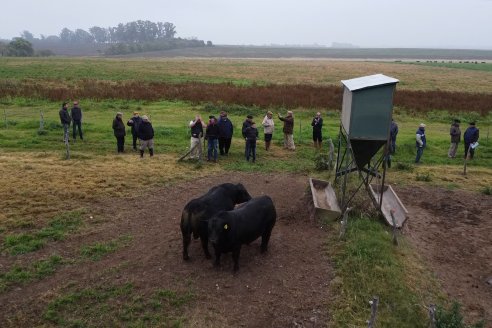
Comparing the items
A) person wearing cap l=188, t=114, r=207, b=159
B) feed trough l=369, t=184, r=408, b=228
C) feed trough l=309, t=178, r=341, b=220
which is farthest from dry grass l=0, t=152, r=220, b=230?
feed trough l=369, t=184, r=408, b=228

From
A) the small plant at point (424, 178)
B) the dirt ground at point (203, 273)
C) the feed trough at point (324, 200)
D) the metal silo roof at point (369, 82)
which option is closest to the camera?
the dirt ground at point (203, 273)

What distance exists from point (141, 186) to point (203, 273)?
5.63 m

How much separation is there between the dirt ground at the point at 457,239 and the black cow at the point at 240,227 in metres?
3.65

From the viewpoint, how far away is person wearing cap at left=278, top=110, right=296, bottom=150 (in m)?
18.1

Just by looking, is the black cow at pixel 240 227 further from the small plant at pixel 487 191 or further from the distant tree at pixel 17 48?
the distant tree at pixel 17 48

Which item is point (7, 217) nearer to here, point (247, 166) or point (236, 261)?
point (236, 261)

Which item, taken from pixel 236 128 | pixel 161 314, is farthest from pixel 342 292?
pixel 236 128

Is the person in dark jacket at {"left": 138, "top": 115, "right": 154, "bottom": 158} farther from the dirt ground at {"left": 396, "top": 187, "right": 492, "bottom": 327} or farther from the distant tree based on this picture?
the distant tree

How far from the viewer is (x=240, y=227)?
27.8 feet

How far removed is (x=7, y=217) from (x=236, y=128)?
1288cm

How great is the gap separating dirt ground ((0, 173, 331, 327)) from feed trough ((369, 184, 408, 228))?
209 centimetres

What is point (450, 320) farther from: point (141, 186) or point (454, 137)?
point (454, 137)

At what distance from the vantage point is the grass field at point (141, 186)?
24.4 feet

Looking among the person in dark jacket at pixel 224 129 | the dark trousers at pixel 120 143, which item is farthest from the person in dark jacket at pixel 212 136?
the dark trousers at pixel 120 143
